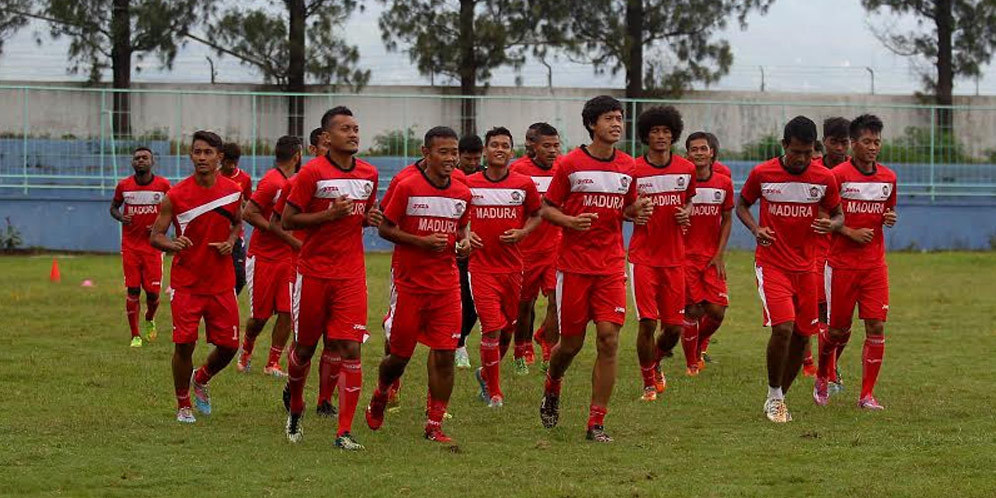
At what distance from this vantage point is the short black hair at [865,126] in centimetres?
1254

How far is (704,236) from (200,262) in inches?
198

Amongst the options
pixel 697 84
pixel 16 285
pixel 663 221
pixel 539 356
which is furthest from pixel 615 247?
pixel 697 84

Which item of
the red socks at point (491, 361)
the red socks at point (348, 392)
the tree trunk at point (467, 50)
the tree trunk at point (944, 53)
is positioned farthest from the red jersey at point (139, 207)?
the tree trunk at point (944, 53)

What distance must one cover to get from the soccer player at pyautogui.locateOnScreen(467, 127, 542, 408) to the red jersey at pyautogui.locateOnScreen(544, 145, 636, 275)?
166 centimetres

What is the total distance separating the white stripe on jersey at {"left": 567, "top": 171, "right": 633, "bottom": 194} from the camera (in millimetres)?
10953

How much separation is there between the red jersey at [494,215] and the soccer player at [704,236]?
81.3 inches

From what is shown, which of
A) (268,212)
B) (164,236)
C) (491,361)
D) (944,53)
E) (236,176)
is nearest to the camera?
(164,236)

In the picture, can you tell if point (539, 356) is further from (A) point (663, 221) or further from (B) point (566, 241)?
(B) point (566, 241)

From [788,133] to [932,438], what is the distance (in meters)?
2.58

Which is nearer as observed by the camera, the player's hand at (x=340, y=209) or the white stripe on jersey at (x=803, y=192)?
the player's hand at (x=340, y=209)

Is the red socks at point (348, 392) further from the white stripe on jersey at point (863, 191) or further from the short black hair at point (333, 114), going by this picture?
the white stripe on jersey at point (863, 191)

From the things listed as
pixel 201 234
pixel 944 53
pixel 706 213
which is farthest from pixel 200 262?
pixel 944 53

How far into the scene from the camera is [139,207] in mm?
17891

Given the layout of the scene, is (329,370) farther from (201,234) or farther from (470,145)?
(470,145)
